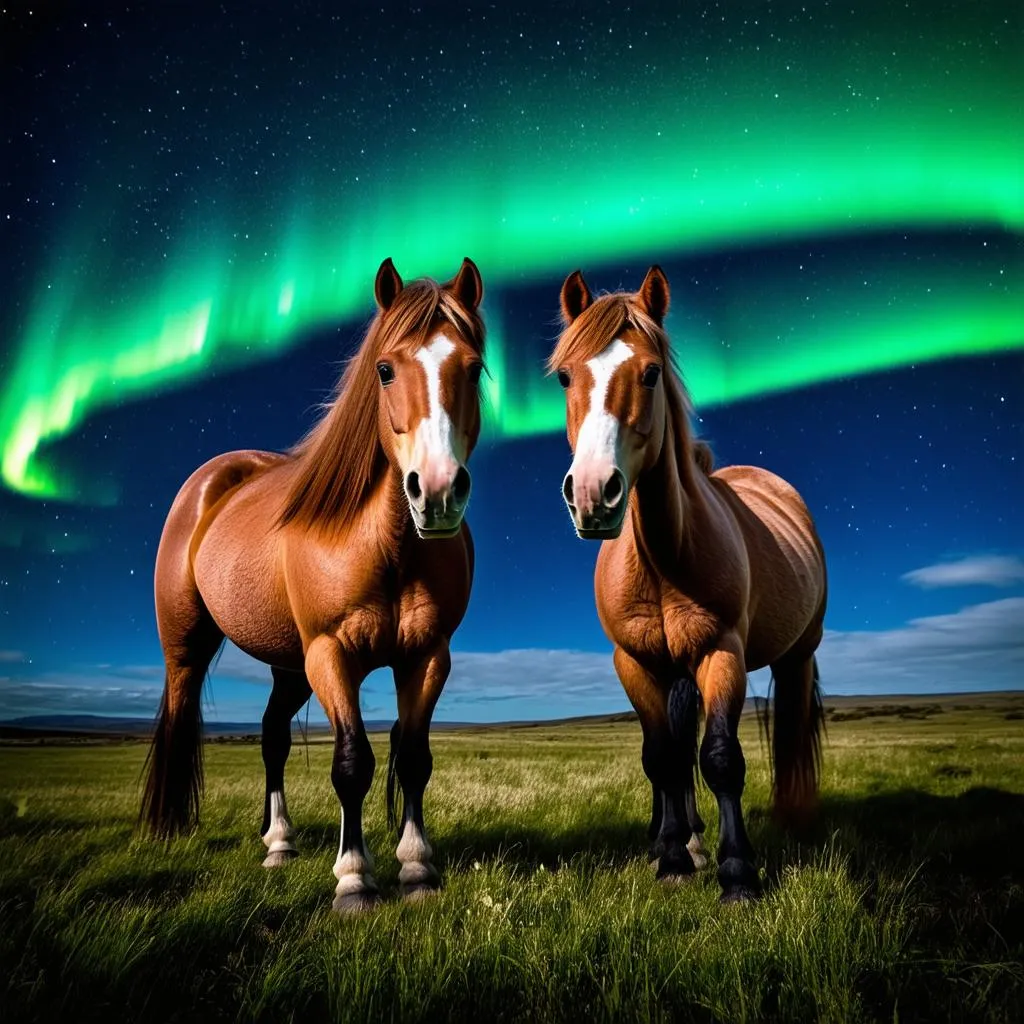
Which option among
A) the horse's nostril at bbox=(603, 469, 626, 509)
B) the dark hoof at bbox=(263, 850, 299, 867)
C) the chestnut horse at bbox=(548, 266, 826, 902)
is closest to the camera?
the horse's nostril at bbox=(603, 469, 626, 509)

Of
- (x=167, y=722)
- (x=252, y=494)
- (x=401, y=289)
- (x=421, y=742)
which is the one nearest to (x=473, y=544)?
(x=421, y=742)

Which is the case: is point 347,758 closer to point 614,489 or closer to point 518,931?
point 518,931

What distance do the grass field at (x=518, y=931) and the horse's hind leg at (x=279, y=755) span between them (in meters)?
0.16

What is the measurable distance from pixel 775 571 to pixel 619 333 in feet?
6.64

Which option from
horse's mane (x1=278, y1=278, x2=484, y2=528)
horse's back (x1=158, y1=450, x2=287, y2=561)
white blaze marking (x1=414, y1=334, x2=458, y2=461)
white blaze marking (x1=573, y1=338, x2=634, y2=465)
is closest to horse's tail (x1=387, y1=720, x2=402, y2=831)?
horse's mane (x1=278, y1=278, x2=484, y2=528)

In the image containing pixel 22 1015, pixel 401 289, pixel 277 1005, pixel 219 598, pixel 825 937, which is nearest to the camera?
pixel 22 1015

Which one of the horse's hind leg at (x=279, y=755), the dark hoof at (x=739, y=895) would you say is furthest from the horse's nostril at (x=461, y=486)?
the horse's hind leg at (x=279, y=755)

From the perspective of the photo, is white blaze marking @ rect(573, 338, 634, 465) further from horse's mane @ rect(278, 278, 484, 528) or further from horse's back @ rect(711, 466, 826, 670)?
horse's back @ rect(711, 466, 826, 670)

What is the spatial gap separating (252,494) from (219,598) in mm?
810

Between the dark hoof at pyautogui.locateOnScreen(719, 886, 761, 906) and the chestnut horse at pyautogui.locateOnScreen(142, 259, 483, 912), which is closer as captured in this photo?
the dark hoof at pyautogui.locateOnScreen(719, 886, 761, 906)

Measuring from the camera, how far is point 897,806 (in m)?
6.59

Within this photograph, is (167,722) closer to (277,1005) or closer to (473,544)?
(473,544)

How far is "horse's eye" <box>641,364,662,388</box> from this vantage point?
3590 millimetres

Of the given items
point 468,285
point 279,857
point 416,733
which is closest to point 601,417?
point 468,285
